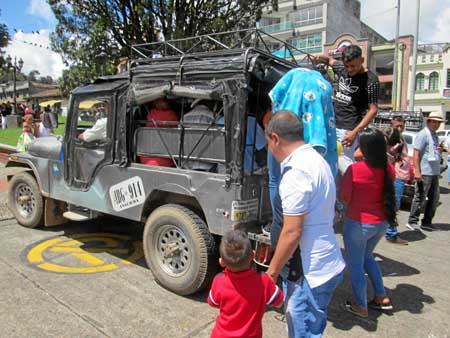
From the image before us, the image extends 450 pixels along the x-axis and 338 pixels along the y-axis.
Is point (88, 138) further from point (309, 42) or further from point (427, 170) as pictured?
point (309, 42)

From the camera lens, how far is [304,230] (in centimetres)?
209

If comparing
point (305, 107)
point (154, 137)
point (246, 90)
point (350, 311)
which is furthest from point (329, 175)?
point (154, 137)

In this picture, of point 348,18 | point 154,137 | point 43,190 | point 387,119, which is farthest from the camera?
point 348,18

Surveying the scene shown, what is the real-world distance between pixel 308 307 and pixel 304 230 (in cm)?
46

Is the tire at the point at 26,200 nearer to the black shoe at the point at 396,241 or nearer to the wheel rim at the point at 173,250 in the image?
the wheel rim at the point at 173,250

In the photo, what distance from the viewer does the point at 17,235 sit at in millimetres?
5449

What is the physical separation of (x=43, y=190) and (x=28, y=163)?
493mm

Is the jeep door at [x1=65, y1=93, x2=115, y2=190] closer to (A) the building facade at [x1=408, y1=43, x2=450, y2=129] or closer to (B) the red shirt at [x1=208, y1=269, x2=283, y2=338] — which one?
(B) the red shirt at [x1=208, y1=269, x2=283, y2=338]

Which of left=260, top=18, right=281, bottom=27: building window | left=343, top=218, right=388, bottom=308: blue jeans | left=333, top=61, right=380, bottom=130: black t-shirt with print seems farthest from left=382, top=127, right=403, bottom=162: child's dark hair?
left=260, top=18, right=281, bottom=27: building window

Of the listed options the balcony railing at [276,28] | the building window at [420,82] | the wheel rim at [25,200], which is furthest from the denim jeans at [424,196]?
the balcony railing at [276,28]

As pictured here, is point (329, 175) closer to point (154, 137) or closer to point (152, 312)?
point (152, 312)

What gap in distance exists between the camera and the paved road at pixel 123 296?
3.20m

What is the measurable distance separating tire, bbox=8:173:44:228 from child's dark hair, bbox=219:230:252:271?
4.21m

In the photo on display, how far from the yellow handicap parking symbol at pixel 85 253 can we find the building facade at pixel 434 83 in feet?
125
